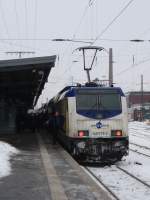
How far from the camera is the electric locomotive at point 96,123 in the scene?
60.4 ft

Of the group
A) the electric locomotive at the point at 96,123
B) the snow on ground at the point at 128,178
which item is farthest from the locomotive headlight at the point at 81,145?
the snow on ground at the point at 128,178

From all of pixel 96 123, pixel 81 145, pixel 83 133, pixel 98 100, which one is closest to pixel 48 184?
pixel 81 145

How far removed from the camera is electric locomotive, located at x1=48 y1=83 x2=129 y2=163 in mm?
18422

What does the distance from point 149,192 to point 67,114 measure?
297 inches

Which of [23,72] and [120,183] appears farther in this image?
[23,72]

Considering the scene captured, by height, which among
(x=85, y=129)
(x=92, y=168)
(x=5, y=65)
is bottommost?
(x=92, y=168)

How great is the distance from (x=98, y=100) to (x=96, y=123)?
885 mm

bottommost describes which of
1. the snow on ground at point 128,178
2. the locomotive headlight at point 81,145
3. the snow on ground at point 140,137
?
the snow on ground at point 140,137

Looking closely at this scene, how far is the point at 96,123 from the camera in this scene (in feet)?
61.1

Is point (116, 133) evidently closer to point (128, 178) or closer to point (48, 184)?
point (128, 178)

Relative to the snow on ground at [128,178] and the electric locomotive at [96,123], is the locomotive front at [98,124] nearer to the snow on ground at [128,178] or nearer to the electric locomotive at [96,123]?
the electric locomotive at [96,123]

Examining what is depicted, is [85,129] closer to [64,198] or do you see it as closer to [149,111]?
[64,198]

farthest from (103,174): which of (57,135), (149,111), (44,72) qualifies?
(149,111)

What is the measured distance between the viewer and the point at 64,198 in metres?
9.12
